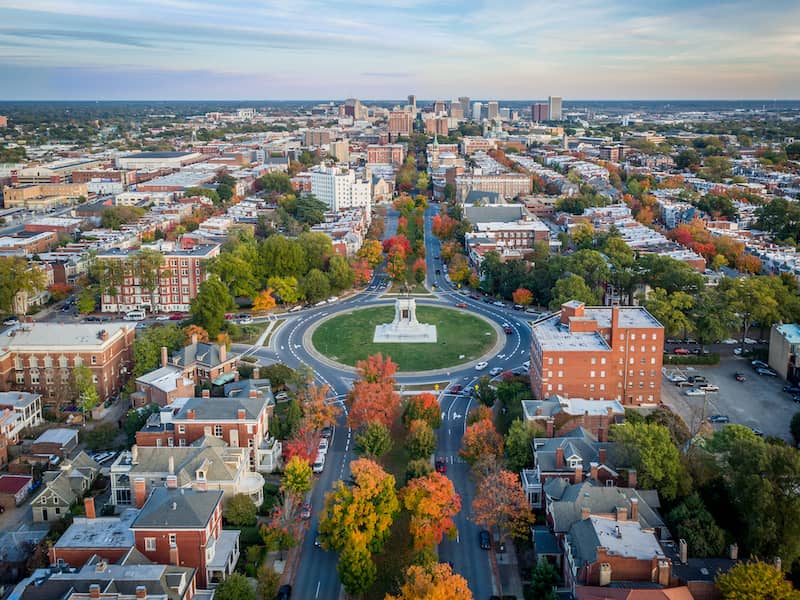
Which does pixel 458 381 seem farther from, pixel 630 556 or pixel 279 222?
pixel 279 222

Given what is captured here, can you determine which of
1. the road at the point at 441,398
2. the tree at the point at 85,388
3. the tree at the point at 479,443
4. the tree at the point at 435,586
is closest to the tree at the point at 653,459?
the tree at the point at 479,443

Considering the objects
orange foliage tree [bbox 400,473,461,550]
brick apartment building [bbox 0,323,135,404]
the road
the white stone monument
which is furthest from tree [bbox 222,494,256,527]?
the white stone monument

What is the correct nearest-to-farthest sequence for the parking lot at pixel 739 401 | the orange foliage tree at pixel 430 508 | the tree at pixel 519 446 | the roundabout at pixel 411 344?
1. the orange foliage tree at pixel 430 508
2. the tree at pixel 519 446
3. the parking lot at pixel 739 401
4. the roundabout at pixel 411 344

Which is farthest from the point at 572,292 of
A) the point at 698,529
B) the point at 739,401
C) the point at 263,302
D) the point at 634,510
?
the point at 634,510

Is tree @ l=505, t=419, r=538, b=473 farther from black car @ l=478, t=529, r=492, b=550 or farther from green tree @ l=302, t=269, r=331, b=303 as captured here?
green tree @ l=302, t=269, r=331, b=303

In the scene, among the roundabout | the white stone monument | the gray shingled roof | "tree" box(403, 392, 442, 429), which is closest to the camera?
the gray shingled roof

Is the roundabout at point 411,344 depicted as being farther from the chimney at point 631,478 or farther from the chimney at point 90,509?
the chimney at point 90,509

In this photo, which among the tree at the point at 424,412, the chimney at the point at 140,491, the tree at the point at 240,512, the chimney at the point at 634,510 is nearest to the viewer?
the chimney at the point at 634,510
